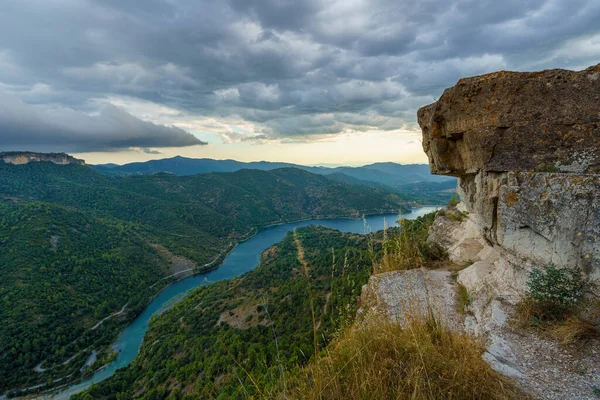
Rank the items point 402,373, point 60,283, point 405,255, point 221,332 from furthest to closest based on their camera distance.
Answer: point 60,283 → point 221,332 → point 405,255 → point 402,373

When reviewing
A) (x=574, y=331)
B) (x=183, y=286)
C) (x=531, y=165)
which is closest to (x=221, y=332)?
(x=574, y=331)

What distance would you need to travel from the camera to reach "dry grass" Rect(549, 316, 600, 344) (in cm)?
321

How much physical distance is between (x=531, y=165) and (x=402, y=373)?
4.16m

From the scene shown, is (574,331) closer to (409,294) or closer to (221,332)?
(409,294)

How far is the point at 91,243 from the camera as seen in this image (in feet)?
216

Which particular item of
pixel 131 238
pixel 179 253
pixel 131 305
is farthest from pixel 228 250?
pixel 131 305

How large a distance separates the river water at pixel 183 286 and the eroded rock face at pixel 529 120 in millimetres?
2273

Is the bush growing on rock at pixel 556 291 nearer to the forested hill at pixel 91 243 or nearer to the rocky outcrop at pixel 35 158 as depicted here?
the forested hill at pixel 91 243

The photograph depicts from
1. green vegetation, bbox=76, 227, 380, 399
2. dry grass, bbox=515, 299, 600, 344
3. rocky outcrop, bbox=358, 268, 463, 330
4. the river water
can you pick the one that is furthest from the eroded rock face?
green vegetation, bbox=76, 227, 380, 399

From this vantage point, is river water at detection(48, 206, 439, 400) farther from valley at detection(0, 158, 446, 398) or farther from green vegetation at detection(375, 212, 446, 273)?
valley at detection(0, 158, 446, 398)

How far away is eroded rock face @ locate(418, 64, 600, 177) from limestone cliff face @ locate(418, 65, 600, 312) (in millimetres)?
12

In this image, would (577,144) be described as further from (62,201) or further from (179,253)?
(62,201)

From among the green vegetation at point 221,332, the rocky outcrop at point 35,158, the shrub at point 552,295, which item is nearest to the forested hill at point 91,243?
the rocky outcrop at point 35,158

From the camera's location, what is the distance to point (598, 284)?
11.6 feet
